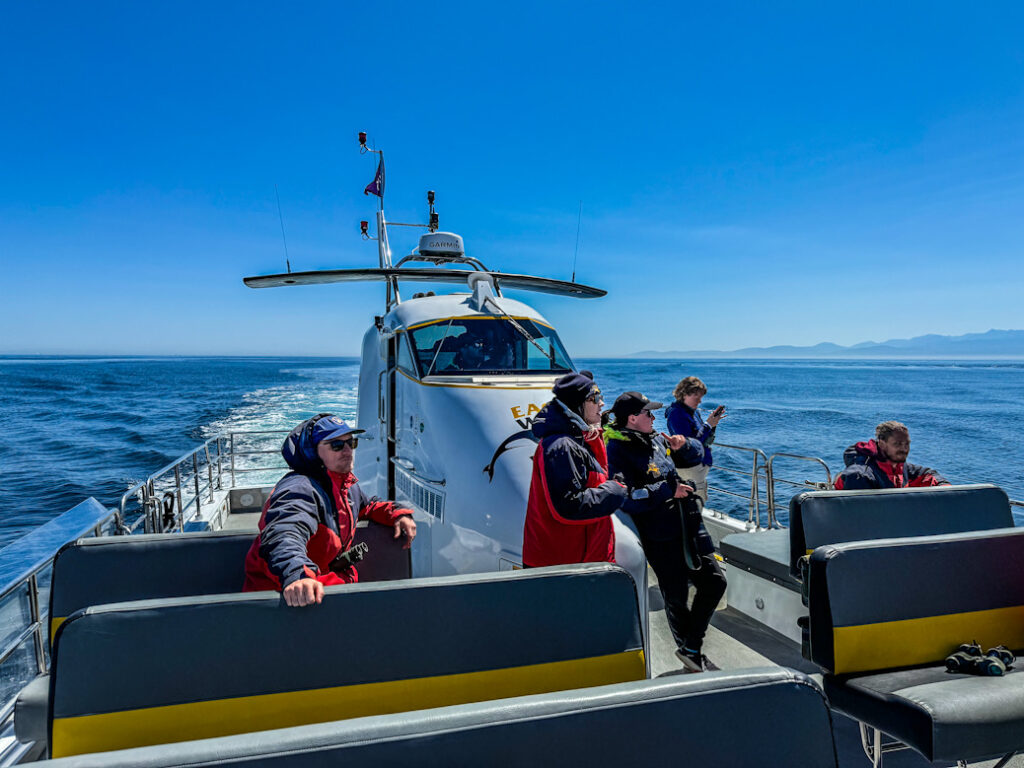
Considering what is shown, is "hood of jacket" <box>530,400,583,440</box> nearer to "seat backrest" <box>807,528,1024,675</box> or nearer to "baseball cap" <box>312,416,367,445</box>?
"baseball cap" <box>312,416,367,445</box>

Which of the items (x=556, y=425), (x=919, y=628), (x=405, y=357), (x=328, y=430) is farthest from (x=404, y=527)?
(x=919, y=628)

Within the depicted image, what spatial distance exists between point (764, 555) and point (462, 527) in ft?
7.60

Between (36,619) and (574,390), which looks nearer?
(574,390)

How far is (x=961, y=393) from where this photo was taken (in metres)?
51.9

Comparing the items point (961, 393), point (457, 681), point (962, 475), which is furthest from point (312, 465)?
point (961, 393)

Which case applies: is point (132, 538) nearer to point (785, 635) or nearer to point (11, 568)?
point (785, 635)

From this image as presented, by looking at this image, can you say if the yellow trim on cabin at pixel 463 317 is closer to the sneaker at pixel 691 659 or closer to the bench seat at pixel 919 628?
the sneaker at pixel 691 659

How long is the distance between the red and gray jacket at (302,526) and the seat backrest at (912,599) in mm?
2220

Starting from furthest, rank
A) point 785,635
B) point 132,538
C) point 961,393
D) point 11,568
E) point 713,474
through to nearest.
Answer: point 961,393
point 713,474
point 11,568
point 785,635
point 132,538

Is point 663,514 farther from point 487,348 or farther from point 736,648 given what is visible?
point 487,348

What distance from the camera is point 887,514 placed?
377cm

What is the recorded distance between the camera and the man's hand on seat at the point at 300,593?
202 cm

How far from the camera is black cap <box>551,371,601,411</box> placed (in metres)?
3.09

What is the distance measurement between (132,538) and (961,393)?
65.1 meters
